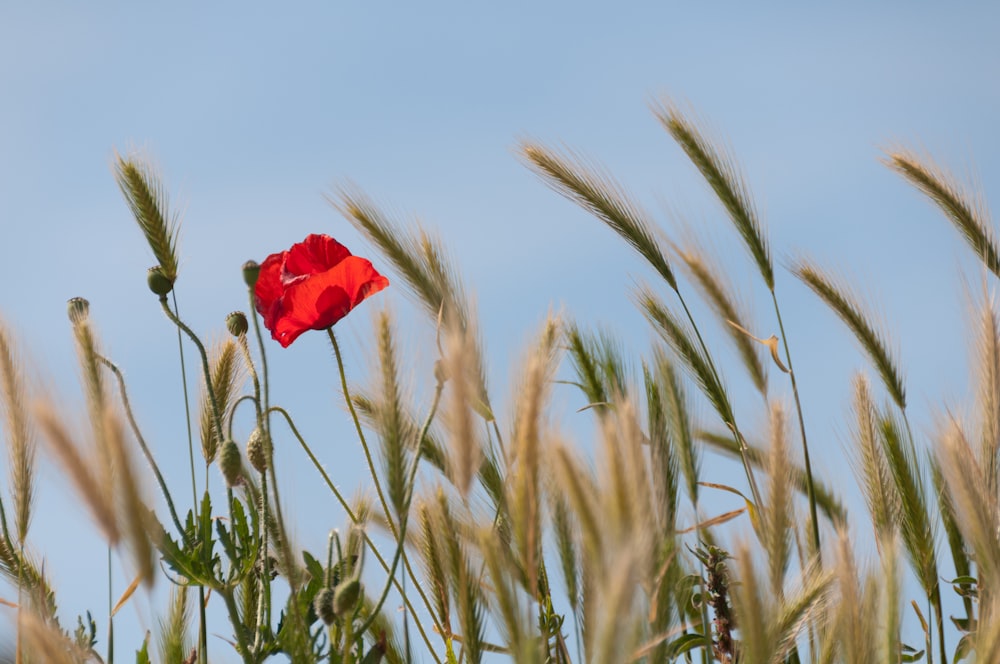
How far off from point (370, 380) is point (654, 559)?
41 centimetres

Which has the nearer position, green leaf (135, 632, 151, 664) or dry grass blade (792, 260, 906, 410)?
green leaf (135, 632, 151, 664)

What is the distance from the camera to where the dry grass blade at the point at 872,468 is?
6.69 ft

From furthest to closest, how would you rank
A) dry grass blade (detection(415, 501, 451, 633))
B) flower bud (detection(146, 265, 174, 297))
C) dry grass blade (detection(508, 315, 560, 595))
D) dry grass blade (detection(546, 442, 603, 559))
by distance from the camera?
dry grass blade (detection(415, 501, 451, 633))
flower bud (detection(146, 265, 174, 297))
dry grass blade (detection(508, 315, 560, 595))
dry grass blade (detection(546, 442, 603, 559))

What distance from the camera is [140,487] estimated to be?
1.43 metres

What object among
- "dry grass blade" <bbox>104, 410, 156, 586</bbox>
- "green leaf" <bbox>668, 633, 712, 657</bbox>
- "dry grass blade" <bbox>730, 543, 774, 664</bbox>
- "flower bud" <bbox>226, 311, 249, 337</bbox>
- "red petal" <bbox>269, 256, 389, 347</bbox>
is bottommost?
"dry grass blade" <bbox>730, 543, 774, 664</bbox>

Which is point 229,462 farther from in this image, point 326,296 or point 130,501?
point 326,296

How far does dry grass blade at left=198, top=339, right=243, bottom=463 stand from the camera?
186 centimetres

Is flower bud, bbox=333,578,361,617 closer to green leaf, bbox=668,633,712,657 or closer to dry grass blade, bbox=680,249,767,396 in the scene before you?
green leaf, bbox=668,633,712,657

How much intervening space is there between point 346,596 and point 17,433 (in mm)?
661

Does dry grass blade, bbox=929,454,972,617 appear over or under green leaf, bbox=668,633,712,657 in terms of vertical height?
over

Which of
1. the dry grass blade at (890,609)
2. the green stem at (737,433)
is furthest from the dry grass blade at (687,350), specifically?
the dry grass blade at (890,609)

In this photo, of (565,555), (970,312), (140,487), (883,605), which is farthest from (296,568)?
(970,312)

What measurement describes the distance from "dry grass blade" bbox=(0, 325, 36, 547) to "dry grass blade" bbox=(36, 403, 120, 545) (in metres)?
0.21

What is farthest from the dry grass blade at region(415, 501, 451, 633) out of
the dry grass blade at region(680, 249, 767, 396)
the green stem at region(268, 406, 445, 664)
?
the dry grass blade at region(680, 249, 767, 396)
